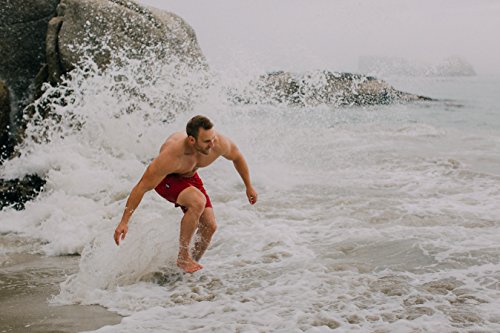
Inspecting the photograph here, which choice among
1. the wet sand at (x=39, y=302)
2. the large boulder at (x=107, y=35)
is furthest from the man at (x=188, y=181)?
the large boulder at (x=107, y=35)

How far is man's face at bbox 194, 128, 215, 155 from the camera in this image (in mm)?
4801

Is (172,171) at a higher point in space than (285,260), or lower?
higher

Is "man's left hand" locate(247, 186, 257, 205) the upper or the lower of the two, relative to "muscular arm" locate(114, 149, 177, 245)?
lower

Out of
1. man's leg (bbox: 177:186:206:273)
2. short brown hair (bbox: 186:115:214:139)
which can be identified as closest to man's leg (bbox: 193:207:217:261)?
man's leg (bbox: 177:186:206:273)

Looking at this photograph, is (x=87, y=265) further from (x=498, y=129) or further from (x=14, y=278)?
(x=498, y=129)

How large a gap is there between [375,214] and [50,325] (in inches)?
169

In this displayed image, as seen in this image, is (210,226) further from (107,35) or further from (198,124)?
(107,35)

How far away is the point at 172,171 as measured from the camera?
504 centimetres

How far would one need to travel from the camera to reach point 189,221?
16.8 ft

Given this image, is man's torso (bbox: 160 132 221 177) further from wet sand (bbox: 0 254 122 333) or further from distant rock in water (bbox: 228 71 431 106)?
distant rock in water (bbox: 228 71 431 106)

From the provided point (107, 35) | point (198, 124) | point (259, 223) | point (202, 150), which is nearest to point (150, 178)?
point (202, 150)

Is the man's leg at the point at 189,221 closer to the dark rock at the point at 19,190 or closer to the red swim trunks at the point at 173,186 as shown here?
the red swim trunks at the point at 173,186

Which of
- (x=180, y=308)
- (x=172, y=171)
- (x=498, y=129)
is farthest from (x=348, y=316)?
(x=498, y=129)

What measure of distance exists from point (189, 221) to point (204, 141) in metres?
0.78
